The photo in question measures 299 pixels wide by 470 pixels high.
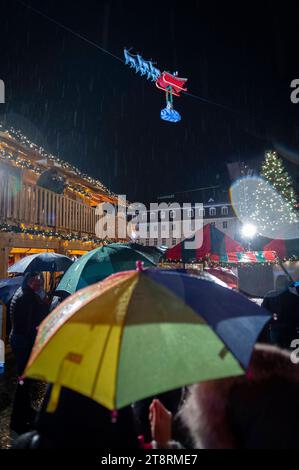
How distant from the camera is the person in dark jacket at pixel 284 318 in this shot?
17.1 feet

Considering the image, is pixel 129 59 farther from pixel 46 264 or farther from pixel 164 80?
pixel 46 264

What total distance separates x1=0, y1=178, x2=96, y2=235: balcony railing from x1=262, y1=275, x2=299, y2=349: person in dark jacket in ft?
29.2

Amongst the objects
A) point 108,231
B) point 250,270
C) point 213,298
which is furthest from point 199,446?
point 108,231

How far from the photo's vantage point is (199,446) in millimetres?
1740

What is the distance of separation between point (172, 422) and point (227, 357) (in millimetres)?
817

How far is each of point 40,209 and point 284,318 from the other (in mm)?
10214

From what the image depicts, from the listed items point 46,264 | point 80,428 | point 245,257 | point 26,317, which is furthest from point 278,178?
Result: point 80,428

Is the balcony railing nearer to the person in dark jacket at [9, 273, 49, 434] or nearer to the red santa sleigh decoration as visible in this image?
the person in dark jacket at [9, 273, 49, 434]

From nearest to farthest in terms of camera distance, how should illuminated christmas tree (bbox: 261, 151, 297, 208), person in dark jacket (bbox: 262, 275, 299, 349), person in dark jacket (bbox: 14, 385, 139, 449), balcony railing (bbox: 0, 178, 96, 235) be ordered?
person in dark jacket (bbox: 14, 385, 139, 449)
person in dark jacket (bbox: 262, 275, 299, 349)
balcony railing (bbox: 0, 178, 96, 235)
illuminated christmas tree (bbox: 261, 151, 297, 208)

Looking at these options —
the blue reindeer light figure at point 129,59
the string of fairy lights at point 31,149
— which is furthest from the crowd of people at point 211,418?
the blue reindeer light figure at point 129,59

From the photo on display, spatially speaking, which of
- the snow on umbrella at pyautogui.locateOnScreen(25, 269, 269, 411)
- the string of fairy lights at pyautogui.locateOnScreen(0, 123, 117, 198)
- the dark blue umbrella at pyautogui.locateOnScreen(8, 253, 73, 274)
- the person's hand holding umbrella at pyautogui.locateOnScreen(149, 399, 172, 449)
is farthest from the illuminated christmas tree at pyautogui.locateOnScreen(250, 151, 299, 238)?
the snow on umbrella at pyautogui.locateOnScreen(25, 269, 269, 411)

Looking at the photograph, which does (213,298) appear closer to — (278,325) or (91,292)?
(91,292)

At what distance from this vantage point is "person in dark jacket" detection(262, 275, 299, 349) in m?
5.22
